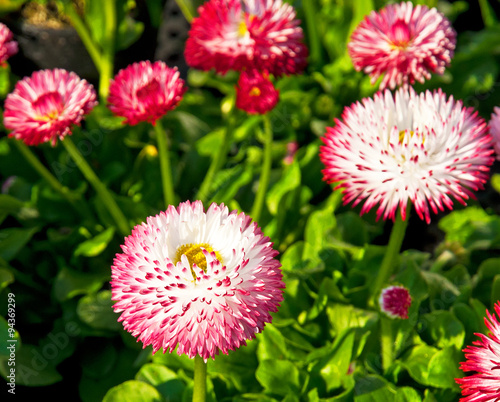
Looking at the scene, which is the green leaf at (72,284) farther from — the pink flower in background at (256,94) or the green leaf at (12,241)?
the pink flower in background at (256,94)

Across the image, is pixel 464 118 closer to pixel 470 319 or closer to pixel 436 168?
pixel 436 168

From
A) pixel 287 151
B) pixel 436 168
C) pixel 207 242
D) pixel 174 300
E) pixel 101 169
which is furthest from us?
pixel 287 151

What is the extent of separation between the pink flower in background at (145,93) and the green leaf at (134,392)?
1.93ft

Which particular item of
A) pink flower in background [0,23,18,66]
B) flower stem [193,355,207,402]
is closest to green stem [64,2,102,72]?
pink flower in background [0,23,18,66]

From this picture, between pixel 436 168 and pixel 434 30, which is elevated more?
pixel 434 30

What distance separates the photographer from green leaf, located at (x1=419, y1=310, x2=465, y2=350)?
4.30 feet

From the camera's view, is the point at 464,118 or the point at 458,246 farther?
the point at 458,246

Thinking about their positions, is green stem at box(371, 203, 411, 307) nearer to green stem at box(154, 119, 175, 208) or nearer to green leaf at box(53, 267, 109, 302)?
green stem at box(154, 119, 175, 208)

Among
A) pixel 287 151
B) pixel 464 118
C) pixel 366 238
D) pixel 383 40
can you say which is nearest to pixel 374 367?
pixel 366 238

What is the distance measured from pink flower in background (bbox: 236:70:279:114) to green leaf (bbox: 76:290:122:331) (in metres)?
0.65

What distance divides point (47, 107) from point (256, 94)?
494mm

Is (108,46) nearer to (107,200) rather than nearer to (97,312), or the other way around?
(107,200)

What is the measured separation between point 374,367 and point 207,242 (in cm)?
62

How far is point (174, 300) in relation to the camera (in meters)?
0.84
